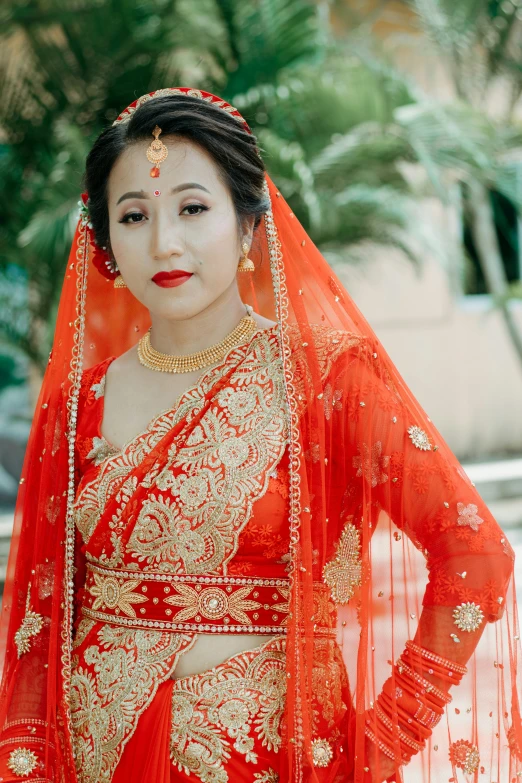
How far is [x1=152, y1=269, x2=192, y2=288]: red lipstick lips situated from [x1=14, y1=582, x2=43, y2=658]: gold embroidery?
0.66 m

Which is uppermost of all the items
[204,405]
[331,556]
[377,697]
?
[204,405]

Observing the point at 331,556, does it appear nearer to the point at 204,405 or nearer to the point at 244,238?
the point at 204,405

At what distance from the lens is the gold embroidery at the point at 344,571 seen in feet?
5.44

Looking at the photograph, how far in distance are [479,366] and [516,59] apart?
377 centimetres

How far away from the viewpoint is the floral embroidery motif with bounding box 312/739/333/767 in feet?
5.16

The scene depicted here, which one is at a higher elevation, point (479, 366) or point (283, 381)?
point (479, 366)

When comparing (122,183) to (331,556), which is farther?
(122,183)

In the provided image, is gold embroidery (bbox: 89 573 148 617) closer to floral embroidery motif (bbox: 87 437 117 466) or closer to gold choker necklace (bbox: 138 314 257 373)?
floral embroidery motif (bbox: 87 437 117 466)

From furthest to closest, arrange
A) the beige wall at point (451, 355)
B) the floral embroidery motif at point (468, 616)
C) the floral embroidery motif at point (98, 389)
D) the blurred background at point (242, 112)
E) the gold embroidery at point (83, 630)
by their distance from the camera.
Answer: the beige wall at point (451, 355) → the blurred background at point (242, 112) → the floral embroidery motif at point (98, 389) → the gold embroidery at point (83, 630) → the floral embroidery motif at point (468, 616)

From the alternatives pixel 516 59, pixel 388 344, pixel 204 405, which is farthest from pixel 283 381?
pixel 388 344

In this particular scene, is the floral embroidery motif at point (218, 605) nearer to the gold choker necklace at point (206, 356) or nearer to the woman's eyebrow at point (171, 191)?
the gold choker necklace at point (206, 356)

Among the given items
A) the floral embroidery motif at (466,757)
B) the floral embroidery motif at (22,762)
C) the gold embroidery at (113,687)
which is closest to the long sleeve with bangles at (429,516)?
the floral embroidery motif at (466,757)

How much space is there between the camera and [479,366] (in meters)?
11.0

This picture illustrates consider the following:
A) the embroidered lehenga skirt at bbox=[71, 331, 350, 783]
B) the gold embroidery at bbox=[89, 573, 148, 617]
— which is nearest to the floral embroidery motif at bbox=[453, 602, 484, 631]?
the embroidered lehenga skirt at bbox=[71, 331, 350, 783]
